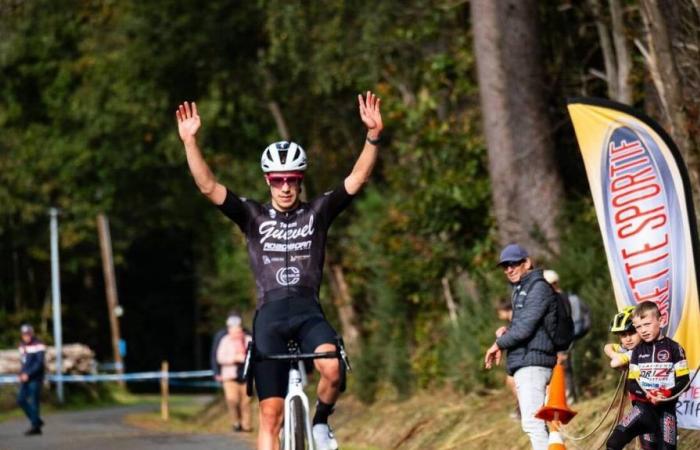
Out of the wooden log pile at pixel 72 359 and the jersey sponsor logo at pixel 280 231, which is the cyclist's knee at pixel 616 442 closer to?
the jersey sponsor logo at pixel 280 231

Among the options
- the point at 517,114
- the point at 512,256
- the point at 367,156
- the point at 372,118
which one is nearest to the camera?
the point at 367,156

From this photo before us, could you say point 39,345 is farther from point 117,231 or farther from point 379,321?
point 117,231

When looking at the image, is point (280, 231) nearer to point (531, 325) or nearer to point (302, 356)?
point (302, 356)

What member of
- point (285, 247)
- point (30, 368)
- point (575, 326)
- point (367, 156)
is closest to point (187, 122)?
point (285, 247)

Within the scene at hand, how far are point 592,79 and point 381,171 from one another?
8.58 metres

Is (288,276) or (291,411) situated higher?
(288,276)

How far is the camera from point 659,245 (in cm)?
1316

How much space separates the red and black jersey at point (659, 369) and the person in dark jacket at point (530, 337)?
1.09 meters

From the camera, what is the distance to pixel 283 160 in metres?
10.2

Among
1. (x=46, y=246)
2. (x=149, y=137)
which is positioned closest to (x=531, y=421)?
(x=149, y=137)

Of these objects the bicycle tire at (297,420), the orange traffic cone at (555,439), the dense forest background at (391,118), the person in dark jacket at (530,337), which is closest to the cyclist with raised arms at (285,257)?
the bicycle tire at (297,420)

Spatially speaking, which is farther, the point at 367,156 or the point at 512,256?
the point at 512,256

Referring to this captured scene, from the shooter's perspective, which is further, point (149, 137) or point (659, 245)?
point (149, 137)

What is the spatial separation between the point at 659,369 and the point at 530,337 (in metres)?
1.35
